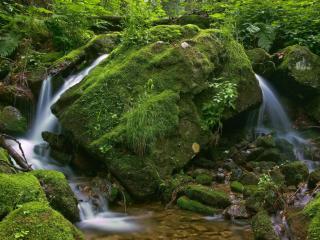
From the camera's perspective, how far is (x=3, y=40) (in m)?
9.63

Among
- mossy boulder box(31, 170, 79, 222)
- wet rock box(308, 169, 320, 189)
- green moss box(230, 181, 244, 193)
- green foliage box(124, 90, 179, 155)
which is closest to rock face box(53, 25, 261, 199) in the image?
green foliage box(124, 90, 179, 155)

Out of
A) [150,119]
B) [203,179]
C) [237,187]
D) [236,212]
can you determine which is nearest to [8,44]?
[150,119]

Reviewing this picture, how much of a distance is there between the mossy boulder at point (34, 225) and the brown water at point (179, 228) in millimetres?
1233

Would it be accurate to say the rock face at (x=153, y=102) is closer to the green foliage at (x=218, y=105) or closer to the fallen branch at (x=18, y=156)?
the green foliage at (x=218, y=105)

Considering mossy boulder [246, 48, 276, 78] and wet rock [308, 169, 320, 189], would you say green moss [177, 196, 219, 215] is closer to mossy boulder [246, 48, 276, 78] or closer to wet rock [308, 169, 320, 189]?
wet rock [308, 169, 320, 189]

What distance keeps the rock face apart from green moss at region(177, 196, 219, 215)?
0.55 m

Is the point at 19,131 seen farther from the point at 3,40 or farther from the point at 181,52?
the point at 181,52

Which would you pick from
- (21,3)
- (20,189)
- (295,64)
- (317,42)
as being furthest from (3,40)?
(317,42)

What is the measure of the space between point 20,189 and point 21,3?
9535 millimetres

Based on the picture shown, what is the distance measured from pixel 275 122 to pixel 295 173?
2777mm

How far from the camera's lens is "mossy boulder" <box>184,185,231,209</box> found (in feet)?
19.4

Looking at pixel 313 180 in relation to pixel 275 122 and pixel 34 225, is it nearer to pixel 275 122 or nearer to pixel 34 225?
pixel 275 122

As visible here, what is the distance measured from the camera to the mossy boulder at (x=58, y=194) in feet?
16.9

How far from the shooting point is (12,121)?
316 inches
